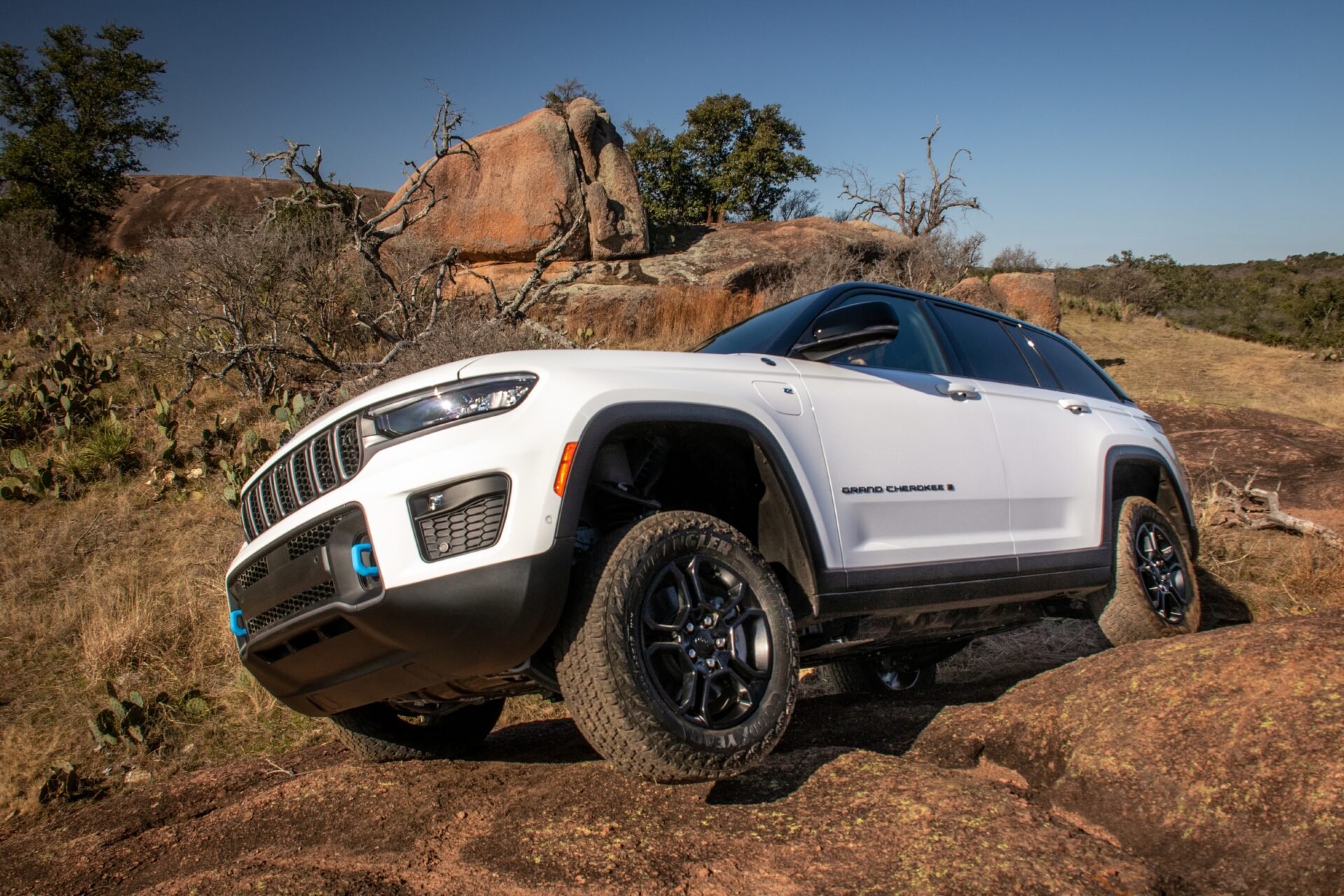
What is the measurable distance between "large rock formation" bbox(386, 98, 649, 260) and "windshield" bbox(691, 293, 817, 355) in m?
13.7

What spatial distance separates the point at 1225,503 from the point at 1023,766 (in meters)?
7.05

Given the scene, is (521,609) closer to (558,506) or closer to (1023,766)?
(558,506)

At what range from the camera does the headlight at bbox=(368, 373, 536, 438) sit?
2498mm

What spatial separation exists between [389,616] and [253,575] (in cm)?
82

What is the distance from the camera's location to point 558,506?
2.40m

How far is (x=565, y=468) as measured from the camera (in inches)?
96.3

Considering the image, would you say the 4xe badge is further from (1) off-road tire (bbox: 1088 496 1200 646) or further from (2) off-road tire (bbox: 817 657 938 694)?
(2) off-road tire (bbox: 817 657 938 694)

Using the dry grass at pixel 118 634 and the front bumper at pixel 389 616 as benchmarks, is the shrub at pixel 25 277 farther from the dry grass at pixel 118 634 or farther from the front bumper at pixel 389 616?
the front bumper at pixel 389 616

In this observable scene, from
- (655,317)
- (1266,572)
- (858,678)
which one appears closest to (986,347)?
(858,678)

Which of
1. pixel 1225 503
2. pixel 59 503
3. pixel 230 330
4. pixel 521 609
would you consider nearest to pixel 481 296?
pixel 230 330

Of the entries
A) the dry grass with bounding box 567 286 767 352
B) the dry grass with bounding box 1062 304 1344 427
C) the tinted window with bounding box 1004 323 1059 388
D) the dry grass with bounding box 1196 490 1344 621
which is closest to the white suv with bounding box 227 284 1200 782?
the tinted window with bounding box 1004 323 1059 388

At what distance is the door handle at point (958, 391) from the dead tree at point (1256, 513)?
19.3 feet

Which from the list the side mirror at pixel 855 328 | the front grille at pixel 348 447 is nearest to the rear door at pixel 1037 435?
the side mirror at pixel 855 328

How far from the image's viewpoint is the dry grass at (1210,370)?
55.9 feet
